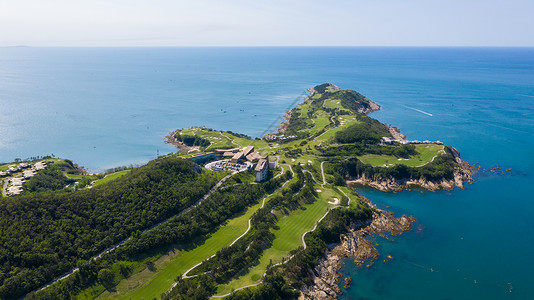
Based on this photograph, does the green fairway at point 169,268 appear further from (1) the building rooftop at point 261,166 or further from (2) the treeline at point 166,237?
(1) the building rooftop at point 261,166

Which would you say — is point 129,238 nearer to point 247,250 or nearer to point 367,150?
point 247,250

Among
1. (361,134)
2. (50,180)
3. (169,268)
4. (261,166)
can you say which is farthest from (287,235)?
(361,134)

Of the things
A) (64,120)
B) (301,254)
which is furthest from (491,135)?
(64,120)

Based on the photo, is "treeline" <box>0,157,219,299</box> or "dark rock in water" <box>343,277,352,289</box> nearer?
"treeline" <box>0,157,219,299</box>

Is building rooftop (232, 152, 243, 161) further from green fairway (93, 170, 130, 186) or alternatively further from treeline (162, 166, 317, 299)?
green fairway (93, 170, 130, 186)

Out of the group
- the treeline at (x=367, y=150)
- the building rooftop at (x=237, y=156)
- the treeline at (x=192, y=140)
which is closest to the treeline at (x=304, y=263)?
the building rooftop at (x=237, y=156)

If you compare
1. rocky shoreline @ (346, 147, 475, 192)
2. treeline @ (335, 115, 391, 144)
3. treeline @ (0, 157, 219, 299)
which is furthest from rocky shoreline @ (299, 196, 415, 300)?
treeline @ (335, 115, 391, 144)
